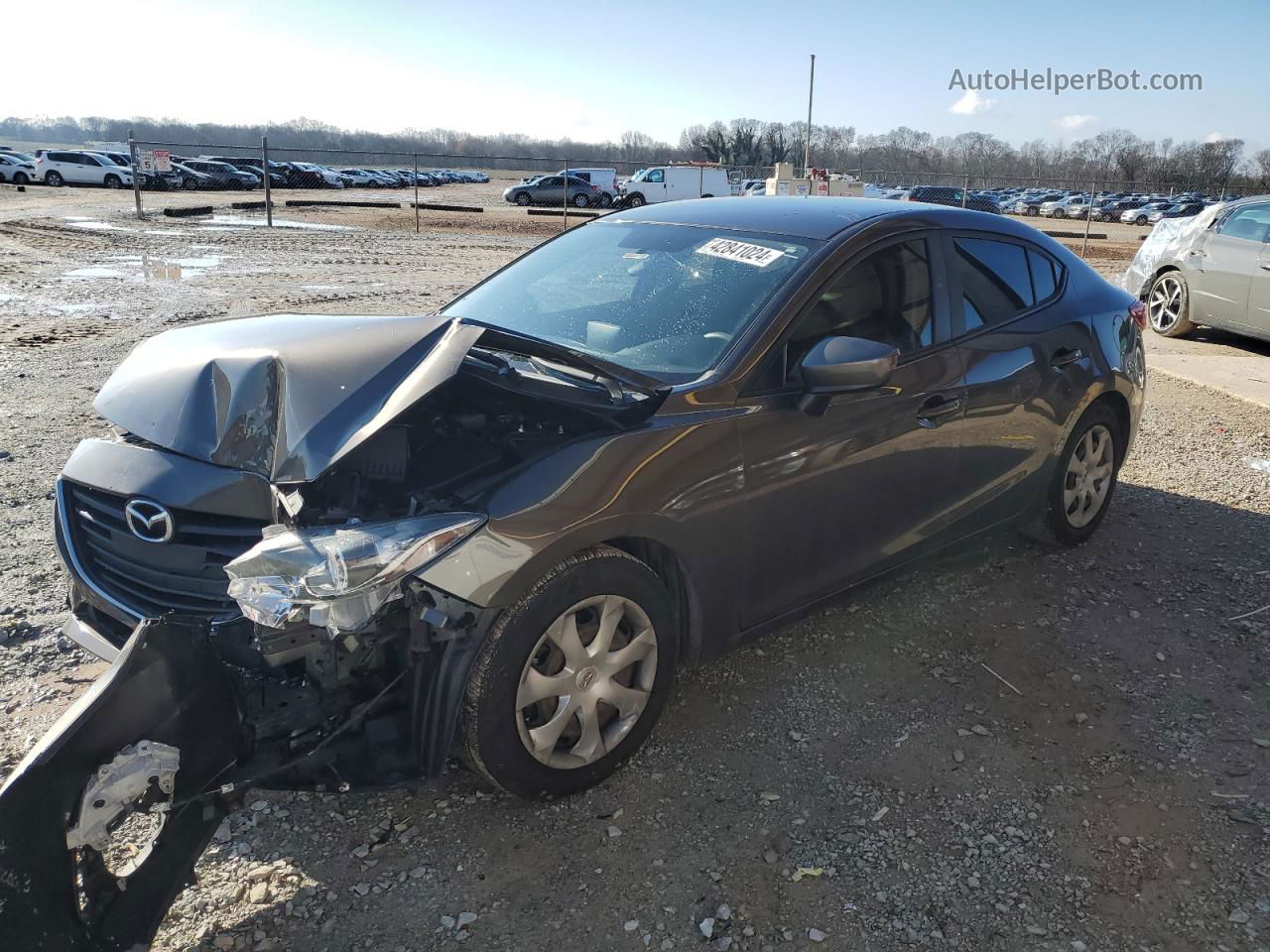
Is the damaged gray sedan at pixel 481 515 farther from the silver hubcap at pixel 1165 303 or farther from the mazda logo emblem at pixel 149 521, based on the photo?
the silver hubcap at pixel 1165 303

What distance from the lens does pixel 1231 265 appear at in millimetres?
9797

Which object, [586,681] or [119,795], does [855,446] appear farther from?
[119,795]

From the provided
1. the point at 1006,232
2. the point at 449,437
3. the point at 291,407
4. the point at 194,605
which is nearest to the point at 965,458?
the point at 1006,232

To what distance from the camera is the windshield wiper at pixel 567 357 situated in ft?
8.98

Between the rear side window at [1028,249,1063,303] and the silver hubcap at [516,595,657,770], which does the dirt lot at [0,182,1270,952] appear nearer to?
the silver hubcap at [516,595,657,770]

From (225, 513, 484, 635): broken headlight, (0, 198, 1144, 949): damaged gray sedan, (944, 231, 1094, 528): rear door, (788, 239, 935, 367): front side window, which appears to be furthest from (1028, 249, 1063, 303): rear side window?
(225, 513, 484, 635): broken headlight

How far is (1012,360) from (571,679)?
2528 millimetres

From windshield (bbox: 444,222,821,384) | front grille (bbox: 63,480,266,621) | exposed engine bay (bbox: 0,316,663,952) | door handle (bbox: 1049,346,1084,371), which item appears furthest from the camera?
door handle (bbox: 1049,346,1084,371)

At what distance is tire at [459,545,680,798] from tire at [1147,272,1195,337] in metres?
10.0

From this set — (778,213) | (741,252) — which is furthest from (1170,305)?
(741,252)

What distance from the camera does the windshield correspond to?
10.8 ft

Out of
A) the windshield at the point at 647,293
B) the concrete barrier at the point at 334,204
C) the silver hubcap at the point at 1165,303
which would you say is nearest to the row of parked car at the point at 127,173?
the concrete barrier at the point at 334,204

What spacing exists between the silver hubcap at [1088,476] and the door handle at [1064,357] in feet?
1.46

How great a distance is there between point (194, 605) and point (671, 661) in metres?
1.44
